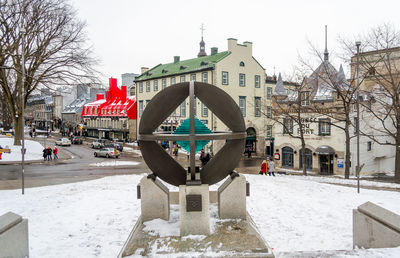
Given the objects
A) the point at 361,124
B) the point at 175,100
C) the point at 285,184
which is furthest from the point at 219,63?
the point at 175,100

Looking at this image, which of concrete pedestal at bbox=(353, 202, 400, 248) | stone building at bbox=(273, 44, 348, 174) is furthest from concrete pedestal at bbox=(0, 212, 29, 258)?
stone building at bbox=(273, 44, 348, 174)

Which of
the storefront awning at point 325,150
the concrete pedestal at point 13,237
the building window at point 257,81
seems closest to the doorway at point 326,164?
the storefront awning at point 325,150

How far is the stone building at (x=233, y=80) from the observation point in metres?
38.8

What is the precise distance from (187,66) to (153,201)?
1420 inches

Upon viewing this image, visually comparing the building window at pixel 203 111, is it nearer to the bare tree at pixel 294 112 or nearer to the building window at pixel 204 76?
the building window at pixel 204 76

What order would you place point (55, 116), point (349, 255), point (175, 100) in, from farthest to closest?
point (55, 116), point (175, 100), point (349, 255)

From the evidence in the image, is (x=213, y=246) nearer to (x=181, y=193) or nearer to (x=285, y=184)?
(x=181, y=193)

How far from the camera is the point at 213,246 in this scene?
727 centimetres

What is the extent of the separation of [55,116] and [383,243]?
90.5m

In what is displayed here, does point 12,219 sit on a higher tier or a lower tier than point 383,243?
higher

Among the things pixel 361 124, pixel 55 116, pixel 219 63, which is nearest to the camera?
pixel 361 124

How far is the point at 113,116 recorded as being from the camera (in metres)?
55.8

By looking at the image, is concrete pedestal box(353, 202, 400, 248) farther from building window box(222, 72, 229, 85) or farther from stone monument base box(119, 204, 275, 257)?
building window box(222, 72, 229, 85)

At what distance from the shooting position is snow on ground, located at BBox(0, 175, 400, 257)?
8.19 meters
